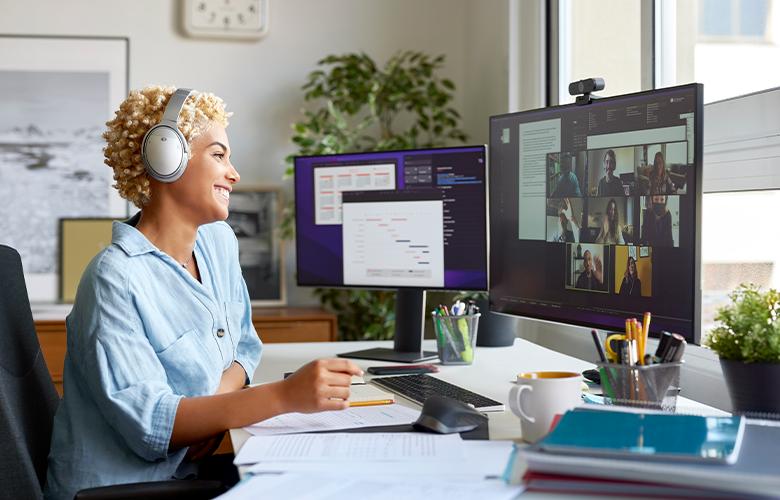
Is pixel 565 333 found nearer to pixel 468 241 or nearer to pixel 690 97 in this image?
pixel 468 241

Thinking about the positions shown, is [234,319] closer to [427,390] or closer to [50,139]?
[427,390]

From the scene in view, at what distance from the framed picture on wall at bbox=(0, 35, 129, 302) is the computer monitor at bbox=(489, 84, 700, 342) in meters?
2.24

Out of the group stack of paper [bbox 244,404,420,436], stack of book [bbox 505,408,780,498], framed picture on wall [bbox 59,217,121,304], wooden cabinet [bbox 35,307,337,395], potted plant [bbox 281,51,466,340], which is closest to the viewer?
stack of book [bbox 505,408,780,498]

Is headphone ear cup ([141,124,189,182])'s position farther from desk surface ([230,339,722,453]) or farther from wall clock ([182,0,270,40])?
Answer: wall clock ([182,0,270,40])

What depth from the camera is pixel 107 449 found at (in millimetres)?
1357

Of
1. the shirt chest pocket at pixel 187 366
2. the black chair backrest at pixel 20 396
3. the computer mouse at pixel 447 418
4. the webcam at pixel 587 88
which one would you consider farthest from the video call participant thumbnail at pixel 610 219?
the black chair backrest at pixel 20 396

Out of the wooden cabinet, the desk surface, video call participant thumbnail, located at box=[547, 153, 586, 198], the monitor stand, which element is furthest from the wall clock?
video call participant thumbnail, located at box=[547, 153, 586, 198]

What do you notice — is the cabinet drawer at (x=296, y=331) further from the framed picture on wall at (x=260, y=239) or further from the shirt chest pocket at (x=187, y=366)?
the shirt chest pocket at (x=187, y=366)

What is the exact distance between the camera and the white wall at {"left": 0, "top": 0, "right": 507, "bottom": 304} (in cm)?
360

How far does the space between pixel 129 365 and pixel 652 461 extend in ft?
2.48

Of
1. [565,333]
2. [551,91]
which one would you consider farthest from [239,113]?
[565,333]

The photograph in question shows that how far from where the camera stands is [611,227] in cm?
148

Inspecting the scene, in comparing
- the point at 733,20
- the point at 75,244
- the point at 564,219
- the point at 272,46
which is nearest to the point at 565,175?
the point at 564,219

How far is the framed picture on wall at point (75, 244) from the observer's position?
3.54 metres
